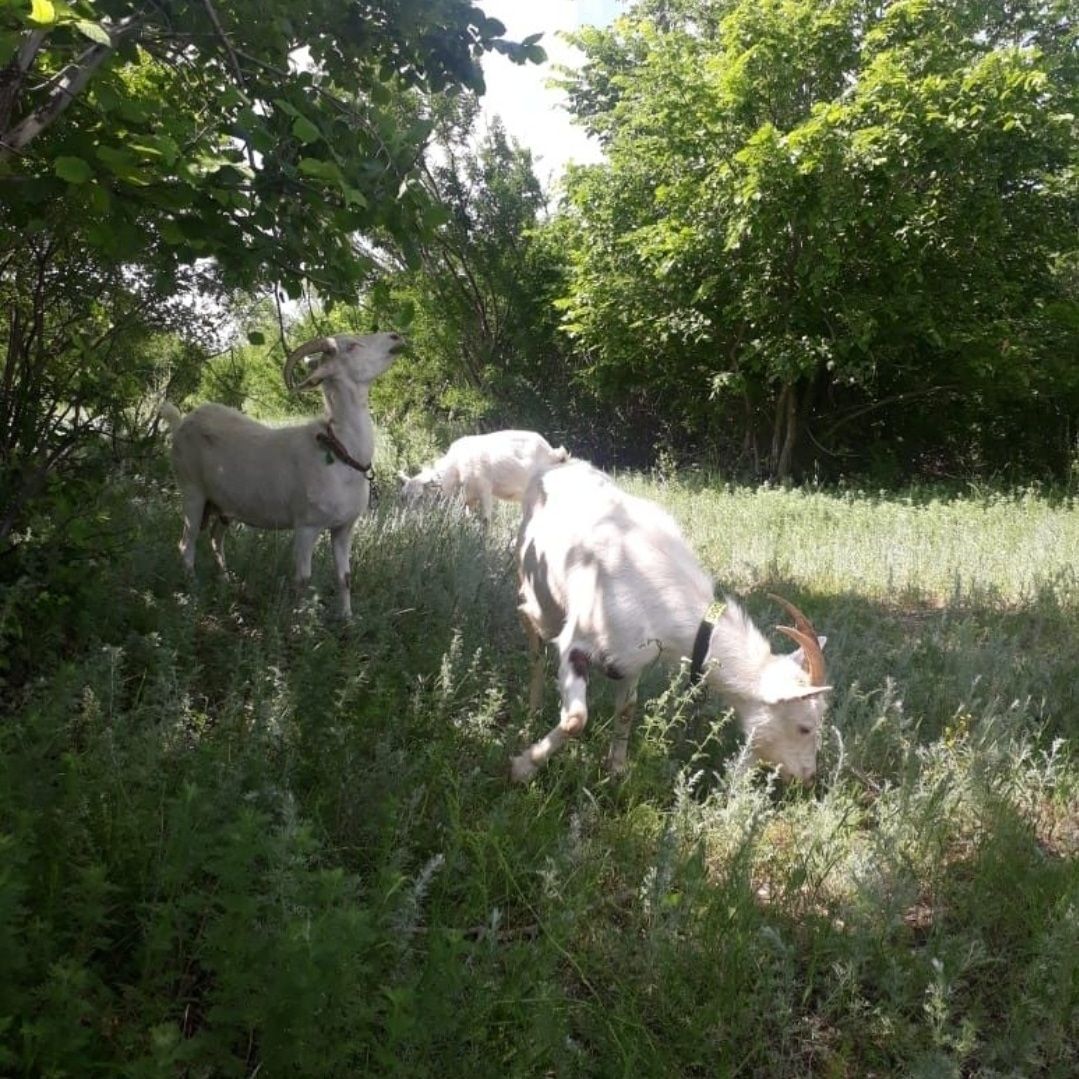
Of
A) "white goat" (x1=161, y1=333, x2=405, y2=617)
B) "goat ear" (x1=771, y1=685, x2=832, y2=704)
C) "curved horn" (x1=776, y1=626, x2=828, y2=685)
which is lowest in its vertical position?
"goat ear" (x1=771, y1=685, x2=832, y2=704)

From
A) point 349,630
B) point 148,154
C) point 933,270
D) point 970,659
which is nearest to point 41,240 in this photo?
point 148,154

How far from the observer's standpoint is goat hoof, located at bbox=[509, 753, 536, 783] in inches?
147

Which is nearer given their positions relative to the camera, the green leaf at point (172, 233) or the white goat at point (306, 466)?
the green leaf at point (172, 233)

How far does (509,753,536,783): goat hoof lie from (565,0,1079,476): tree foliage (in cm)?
1218

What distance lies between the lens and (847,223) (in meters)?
14.0

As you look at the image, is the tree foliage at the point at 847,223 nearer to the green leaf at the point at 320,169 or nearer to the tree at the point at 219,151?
the tree at the point at 219,151

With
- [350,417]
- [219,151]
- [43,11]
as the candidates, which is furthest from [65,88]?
[350,417]

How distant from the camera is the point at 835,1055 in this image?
2.56m

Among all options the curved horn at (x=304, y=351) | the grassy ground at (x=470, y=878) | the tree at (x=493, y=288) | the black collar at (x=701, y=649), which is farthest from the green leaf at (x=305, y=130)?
the tree at (x=493, y=288)

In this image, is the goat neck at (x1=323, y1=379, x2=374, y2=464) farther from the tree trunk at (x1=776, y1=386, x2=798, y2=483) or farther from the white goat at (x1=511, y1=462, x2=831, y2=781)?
the tree trunk at (x1=776, y1=386, x2=798, y2=483)

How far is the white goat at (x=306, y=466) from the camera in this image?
5535mm

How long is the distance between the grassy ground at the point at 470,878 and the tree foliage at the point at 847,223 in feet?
35.4

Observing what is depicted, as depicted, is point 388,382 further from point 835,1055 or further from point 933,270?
point 835,1055

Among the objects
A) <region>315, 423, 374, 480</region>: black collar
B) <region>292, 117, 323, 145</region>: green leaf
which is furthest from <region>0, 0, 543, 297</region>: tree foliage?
<region>315, 423, 374, 480</region>: black collar
